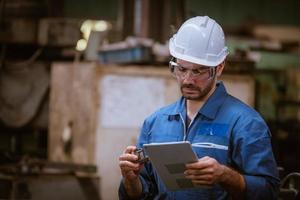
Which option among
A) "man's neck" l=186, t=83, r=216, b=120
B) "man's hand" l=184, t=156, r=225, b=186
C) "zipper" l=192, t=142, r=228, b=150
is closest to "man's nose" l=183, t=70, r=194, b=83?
"man's neck" l=186, t=83, r=216, b=120

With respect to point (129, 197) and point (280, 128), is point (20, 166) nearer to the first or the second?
point (129, 197)

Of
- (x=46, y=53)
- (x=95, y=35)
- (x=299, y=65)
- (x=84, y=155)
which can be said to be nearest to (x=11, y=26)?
(x=46, y=53)

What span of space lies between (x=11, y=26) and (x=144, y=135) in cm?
489

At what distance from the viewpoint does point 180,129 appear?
9.55ft

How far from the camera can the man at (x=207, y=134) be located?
2.68 meters

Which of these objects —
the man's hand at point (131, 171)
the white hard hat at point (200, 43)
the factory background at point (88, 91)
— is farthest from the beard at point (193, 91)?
the factory background at point (88, 91)

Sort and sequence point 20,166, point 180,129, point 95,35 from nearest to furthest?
point 180,129
point 20,166
point 95,35

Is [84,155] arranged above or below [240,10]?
below

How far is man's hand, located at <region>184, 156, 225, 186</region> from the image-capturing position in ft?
8.41

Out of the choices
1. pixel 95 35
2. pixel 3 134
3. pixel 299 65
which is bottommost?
pixel 3 134

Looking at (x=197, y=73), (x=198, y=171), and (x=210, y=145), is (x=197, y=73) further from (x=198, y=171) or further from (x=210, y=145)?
(x=198, y=171)

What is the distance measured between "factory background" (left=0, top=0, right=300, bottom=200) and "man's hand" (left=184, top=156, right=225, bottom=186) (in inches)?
118

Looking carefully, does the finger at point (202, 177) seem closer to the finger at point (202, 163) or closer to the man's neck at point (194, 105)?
the finger at point (202, 163)

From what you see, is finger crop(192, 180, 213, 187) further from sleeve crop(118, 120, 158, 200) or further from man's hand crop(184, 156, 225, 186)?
sleeve crop(118, 120, 158, 200)
